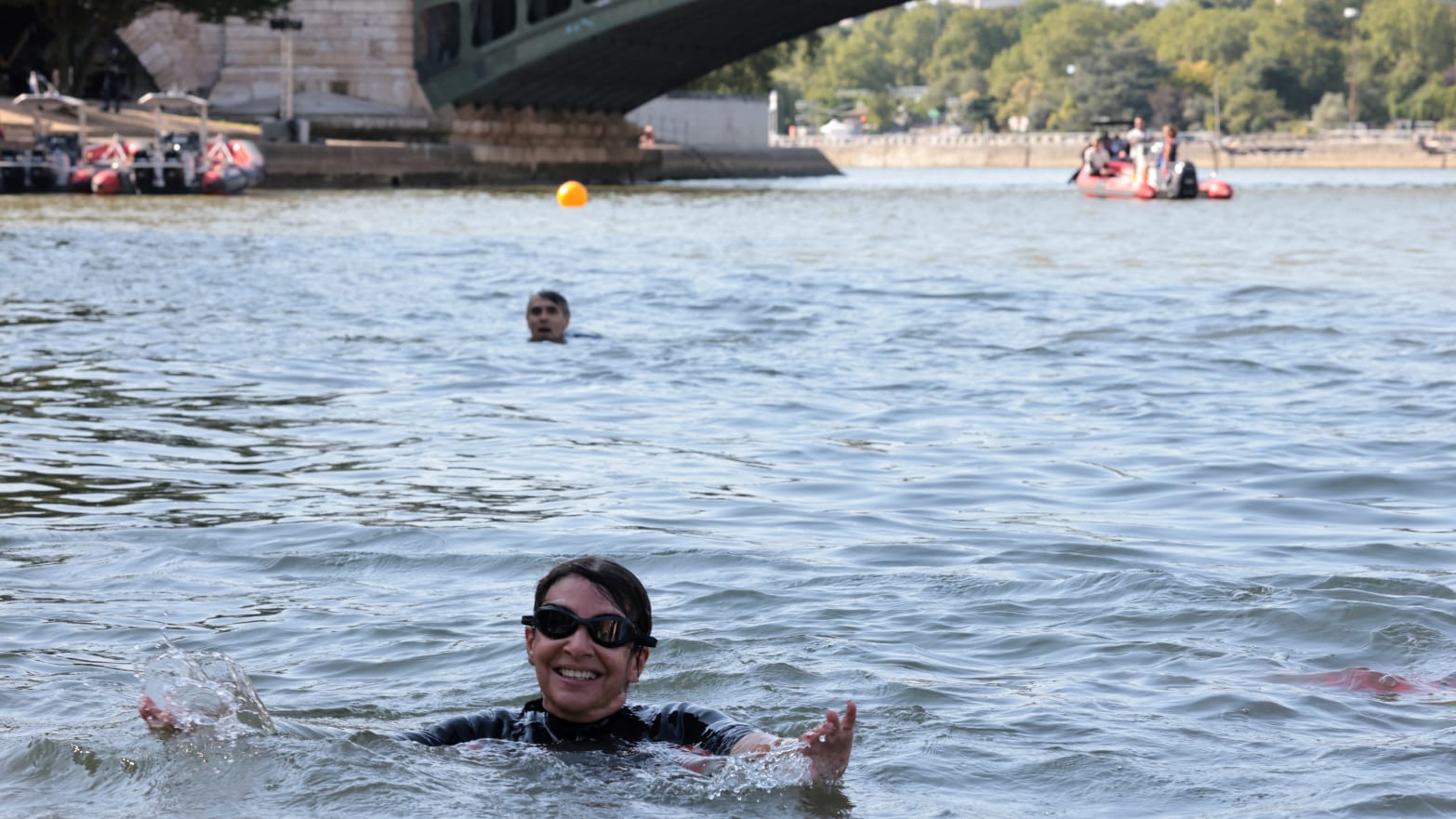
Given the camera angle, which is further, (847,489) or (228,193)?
(228,193)

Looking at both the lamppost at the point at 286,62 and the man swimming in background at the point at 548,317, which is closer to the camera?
the man swimming in background at the point at 548,317

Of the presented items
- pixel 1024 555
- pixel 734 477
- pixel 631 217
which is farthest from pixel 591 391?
pixel 631 217

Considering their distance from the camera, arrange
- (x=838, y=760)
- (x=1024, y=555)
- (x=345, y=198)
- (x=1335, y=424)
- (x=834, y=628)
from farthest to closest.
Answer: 1. (x=345, y=198)
2. (x=1335, y=424)
3. (x=1024, y=555)
4. (x=834, y=628)
5. (x=838, y=760)

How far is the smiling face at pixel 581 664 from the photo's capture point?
15.7 ft

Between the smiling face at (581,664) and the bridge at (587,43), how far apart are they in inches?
1828

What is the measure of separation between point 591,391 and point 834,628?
6.02m

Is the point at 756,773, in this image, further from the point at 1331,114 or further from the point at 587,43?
the point at 1331,114

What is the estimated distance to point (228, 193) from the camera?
4309cm

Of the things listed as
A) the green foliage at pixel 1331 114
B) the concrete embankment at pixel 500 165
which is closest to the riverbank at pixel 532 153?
the concrete embankment at pixel 500 165

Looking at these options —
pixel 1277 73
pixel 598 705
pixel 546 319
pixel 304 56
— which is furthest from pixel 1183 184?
pixel 1277 73

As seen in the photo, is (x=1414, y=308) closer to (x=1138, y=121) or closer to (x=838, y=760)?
(x=838, y=760)

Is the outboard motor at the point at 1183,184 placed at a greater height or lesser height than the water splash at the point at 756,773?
greater

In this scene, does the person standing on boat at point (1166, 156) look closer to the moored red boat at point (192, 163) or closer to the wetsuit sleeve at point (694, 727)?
the moored red boat at point (192, 163)

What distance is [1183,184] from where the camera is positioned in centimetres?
4650
